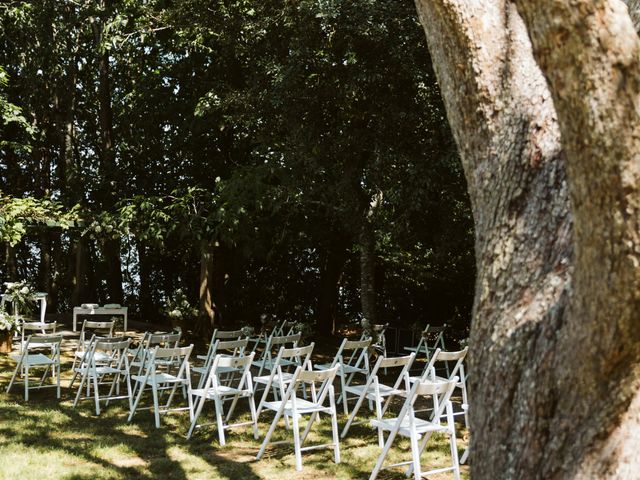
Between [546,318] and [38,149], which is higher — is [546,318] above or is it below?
below

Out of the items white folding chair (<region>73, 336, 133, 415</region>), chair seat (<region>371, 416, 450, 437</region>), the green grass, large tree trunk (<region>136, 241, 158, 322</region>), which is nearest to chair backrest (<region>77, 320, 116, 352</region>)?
white folding chair (<region>73, 336, 133, 415</region>)

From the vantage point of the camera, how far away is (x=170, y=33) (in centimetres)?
1611

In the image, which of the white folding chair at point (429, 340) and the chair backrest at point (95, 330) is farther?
the chair backrest at point (95, 330)

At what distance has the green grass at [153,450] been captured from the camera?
6.19 meters

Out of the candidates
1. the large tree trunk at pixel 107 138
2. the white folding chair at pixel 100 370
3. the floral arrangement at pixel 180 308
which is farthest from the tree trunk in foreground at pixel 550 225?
the large tree trunk at pixel 107 138

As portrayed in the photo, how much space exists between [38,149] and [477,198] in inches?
756

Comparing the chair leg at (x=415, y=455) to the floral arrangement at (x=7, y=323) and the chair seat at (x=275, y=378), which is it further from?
the floral arrangement at (x=7, y=323)

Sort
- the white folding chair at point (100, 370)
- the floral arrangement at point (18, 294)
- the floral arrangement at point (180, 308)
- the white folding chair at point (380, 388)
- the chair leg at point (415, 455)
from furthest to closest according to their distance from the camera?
1. the floral arrangement at point (180, 308)
2. the floral arrangement at point (18, 294)
3. the white folding chair at point (100, 370)
4. the white folding chair at point (380, 388)
5. the chair leg at point (415, 455)

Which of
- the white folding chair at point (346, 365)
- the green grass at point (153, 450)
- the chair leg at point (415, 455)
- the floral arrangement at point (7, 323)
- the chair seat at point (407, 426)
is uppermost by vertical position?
the floral arrangement at point (7, 323)

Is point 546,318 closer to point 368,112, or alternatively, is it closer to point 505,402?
point 505,402

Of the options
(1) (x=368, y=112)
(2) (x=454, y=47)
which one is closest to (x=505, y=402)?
(2) (x=454, y=47)

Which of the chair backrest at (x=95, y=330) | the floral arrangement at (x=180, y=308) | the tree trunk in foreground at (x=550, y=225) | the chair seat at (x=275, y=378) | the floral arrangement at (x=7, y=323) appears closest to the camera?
the tree trunk in foreground at (x=550, y=225)

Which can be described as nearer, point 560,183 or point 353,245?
point 560,183

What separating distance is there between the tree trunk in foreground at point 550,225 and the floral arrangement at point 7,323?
1044 cm
